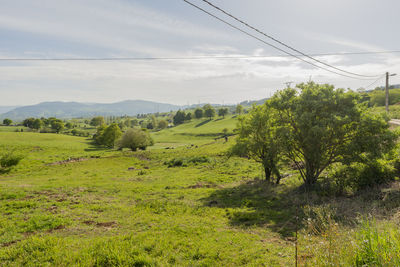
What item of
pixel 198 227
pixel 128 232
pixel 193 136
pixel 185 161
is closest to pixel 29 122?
pixel 193 136

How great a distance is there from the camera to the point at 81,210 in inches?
634

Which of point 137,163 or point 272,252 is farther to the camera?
point 137,163

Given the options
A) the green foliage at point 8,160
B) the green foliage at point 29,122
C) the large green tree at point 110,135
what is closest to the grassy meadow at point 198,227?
the green foliage at point 8,160

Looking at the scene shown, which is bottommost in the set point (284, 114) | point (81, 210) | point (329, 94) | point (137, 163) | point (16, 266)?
point (137, 163)

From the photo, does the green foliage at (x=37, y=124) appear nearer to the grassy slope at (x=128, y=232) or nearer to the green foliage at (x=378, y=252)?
the grassy slope at (x=128, y=232)

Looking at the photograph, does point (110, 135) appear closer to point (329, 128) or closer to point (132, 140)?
point (132, 140)

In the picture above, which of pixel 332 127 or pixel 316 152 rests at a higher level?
pixel 332 127

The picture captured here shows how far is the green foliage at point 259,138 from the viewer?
2690 centimetres

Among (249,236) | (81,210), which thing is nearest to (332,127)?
(249,236)

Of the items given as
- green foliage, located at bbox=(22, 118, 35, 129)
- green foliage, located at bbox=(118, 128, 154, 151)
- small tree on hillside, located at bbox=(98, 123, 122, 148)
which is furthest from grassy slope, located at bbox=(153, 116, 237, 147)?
green foliage, located at bbox=(22, 118, 35, 129)

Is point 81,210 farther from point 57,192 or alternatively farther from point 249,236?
point 249,236

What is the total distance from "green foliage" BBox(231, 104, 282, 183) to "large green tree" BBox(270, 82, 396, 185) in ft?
15.8

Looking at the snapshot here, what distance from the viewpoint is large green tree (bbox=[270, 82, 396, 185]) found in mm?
17672

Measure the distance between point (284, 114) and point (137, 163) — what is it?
143ft
